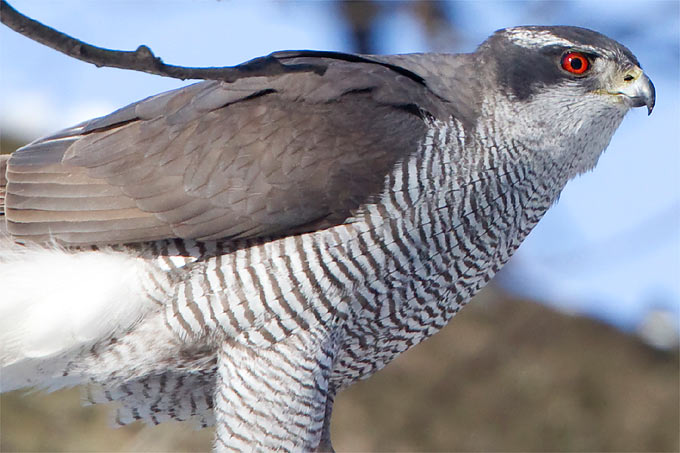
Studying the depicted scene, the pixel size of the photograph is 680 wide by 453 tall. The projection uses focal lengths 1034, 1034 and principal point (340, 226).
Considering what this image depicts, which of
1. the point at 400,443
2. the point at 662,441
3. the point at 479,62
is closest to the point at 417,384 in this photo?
the point at 400,443

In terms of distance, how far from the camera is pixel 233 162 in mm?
4133

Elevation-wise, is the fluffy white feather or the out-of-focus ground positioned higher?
the fluffy white feather

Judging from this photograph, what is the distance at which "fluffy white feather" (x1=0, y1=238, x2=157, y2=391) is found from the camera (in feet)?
13.6

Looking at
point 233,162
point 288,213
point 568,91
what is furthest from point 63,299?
point 568,91

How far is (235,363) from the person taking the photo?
13.7 ft

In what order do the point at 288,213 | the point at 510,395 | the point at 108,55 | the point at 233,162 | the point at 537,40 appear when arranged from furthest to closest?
the point at 510,395 → the point at 537,40 → the point at 233,162 → the point at 288,213 → the point at 108,55

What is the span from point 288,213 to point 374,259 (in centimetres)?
38

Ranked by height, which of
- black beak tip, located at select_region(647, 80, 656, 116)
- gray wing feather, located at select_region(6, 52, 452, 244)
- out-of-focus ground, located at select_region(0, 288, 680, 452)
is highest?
black beak tip, located at select_region(647, 80, 656, 116)

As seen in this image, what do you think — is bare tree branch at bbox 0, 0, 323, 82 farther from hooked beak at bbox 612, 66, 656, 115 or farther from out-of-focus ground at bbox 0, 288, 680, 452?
out-of-focus ground at bbox 0, 288, 680, 452

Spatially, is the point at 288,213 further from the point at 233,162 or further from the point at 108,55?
the point at 108,55

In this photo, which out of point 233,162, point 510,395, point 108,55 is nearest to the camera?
point 108,55

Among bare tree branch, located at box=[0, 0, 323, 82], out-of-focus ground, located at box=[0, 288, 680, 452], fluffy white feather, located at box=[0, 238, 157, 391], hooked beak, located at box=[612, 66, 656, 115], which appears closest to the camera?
bare tree branch, located at box=[0, 0, 323, 82]

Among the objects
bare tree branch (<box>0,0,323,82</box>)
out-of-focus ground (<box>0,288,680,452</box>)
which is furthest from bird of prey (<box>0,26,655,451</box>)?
out-of-focus ground (<box>0,288,680,452</box>)

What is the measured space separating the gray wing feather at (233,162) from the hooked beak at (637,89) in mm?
792
